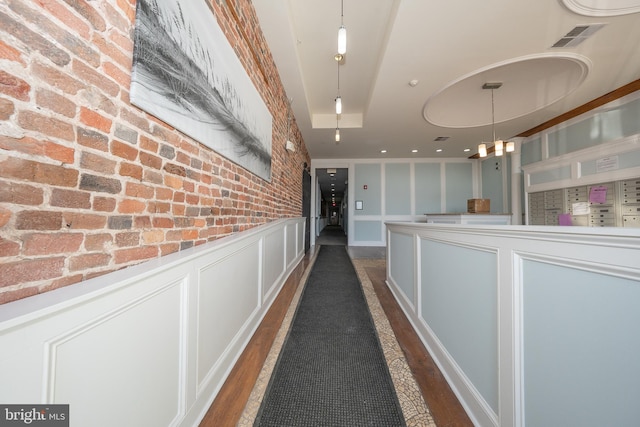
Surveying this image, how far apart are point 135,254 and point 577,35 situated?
435 centimetres

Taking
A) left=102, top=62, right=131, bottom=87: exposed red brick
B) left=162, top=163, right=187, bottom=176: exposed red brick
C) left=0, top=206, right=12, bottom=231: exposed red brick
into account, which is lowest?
left=0, top=206, right=12, bottom=231: exposed red brick

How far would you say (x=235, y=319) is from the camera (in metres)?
1.56

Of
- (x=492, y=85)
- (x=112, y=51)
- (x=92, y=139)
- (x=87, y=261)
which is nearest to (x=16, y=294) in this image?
(x=87, y=261)

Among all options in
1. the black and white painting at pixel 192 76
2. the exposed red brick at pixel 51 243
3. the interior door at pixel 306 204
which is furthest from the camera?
the interior door at pixel 306 204

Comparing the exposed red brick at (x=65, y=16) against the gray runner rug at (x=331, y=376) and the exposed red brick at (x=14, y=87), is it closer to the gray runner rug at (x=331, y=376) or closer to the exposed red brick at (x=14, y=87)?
the exposed red brick at (x=14, y=87)

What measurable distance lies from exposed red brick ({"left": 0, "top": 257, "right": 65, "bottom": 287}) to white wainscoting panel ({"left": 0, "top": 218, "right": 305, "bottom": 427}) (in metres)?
0.06

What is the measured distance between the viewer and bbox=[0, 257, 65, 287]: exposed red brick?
1.75 feet

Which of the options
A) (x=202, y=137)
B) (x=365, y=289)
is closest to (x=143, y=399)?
(x=202, y=137)

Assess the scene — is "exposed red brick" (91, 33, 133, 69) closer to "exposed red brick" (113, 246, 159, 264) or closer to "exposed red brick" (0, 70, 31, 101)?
"exposed red brick" (0, 70, 31, 101)

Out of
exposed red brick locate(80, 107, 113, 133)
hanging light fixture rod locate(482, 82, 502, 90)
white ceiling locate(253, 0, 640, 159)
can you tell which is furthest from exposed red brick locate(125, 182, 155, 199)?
hanging light fixture rod locate(482, 82, 502, 90)

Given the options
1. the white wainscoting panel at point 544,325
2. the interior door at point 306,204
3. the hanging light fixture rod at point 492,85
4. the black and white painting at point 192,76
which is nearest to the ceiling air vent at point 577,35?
the hanging light fixture rod at point 492,85

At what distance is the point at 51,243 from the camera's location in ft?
2.06

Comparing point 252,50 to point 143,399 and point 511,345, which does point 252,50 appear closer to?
point 143,399

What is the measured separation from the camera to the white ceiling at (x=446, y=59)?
Answer: 2.09 m
